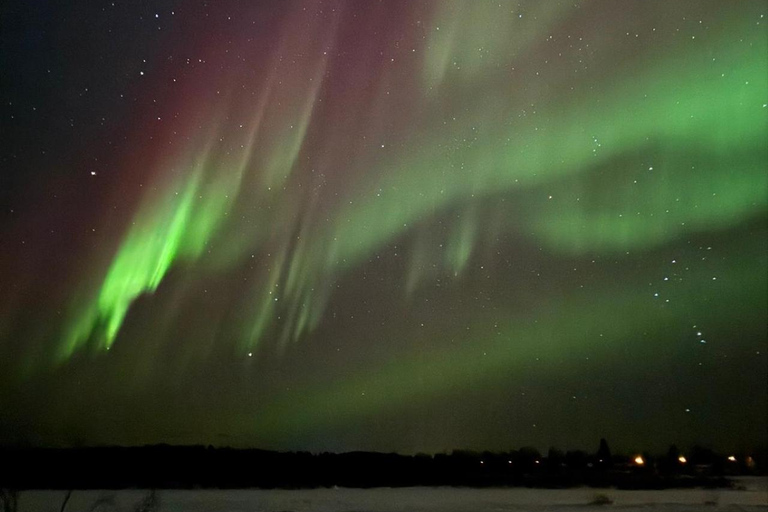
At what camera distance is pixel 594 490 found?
5.84 meters

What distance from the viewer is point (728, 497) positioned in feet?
18.3

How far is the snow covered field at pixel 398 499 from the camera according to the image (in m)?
5.60

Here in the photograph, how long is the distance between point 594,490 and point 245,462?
116 inches

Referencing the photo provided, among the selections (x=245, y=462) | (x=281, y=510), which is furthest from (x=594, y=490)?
(x=245, y=462)

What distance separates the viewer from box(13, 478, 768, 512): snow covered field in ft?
18.4

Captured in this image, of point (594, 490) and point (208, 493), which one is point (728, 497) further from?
point (208, 493)

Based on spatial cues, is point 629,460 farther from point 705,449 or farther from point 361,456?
point 361,456

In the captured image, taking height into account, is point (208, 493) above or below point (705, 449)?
below

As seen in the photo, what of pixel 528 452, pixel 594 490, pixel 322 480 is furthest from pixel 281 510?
pixel 594 490

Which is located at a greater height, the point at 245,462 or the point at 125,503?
the point at 245,462

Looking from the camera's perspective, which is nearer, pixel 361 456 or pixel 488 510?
pixel 488 510

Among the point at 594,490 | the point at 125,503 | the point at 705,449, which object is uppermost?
the point at 705,449

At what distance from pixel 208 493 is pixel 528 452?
2.74 meters

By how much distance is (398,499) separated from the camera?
19.2 feet
